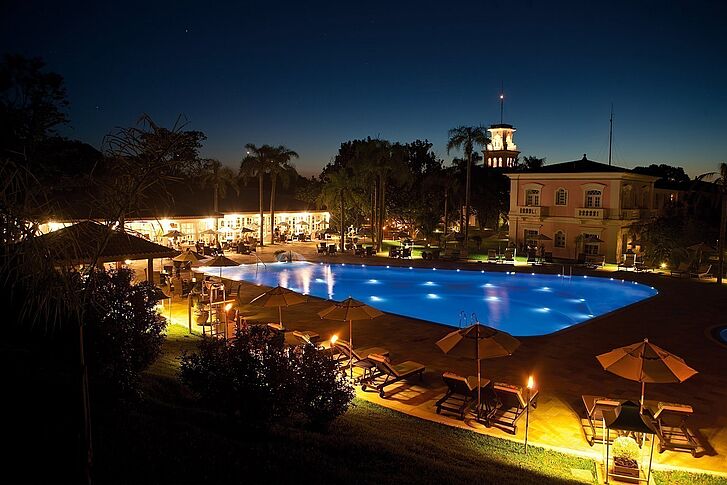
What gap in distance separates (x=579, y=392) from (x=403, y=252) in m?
22.6

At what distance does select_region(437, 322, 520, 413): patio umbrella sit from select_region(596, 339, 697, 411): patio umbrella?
1640 millimetres

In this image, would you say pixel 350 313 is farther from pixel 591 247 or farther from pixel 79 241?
pixel 591 247

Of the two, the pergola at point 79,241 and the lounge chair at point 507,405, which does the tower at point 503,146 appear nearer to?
the lounge chair at point 507,405

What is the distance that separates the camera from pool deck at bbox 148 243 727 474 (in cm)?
854

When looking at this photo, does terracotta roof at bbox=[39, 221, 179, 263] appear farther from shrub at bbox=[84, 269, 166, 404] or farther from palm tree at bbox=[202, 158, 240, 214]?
palm tree at bbox=[202, 158, 240, 214]

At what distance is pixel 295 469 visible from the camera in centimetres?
543

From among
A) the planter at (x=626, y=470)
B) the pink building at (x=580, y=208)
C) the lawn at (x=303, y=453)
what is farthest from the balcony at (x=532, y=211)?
the planter at (x=626, y=470)

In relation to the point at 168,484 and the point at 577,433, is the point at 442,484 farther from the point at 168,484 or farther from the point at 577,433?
the point at 577,433

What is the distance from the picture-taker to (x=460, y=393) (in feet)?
31.3

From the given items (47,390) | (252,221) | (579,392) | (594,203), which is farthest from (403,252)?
(47,390)

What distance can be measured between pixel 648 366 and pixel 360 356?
5.50 meters

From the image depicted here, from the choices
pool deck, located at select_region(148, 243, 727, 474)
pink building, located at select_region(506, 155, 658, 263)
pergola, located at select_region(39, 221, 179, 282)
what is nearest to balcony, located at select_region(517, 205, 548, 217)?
pink building, located at select_region(506, 155, 658, 263)

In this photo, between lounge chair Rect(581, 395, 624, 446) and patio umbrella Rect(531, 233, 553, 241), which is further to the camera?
patio umbrella Rect(531, 233, 553, 241)

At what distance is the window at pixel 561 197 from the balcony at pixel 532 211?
2.94 feet
